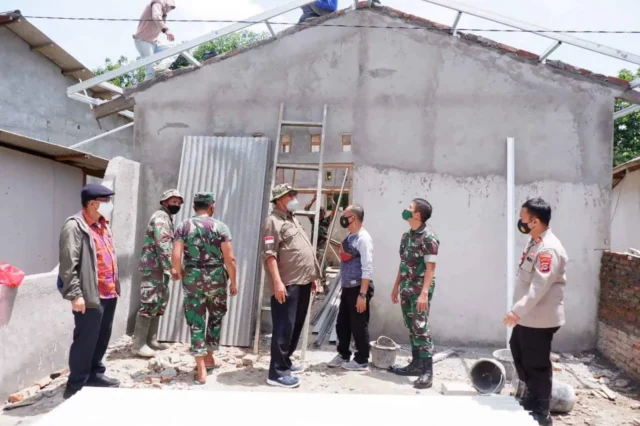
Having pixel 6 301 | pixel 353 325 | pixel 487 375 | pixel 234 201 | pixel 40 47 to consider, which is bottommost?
pixel 487 375

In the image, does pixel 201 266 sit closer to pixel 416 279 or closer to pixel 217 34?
pixel 416 279

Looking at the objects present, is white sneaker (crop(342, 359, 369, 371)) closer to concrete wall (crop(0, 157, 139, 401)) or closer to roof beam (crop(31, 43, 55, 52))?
concrete wall (crop(0, 157, 139, 401))

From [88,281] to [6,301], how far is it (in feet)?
2.61

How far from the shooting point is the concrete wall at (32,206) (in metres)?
6.63

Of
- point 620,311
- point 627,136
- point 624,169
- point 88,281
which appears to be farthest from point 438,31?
point 627,136

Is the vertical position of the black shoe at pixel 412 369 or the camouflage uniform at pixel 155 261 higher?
the camouflage uniform at pixel 155 261

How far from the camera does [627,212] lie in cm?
1032

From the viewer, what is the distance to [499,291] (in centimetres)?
562

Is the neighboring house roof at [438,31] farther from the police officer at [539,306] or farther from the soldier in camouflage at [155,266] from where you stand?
the police officer at [539,306]

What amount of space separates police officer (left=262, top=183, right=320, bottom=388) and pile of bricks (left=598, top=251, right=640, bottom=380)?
3.36 metres

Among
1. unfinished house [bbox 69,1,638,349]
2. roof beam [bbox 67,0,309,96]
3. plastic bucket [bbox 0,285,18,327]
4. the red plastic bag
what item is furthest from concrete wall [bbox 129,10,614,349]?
plastic bucket [bbox 0,285,18,327]

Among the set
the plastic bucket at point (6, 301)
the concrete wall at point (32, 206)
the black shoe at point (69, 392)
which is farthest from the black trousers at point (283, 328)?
the concrete wall at point (32, 206)

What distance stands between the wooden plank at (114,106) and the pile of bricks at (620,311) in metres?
6.22

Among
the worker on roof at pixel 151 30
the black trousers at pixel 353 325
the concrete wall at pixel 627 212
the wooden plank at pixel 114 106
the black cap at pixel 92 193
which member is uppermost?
the worker on roof at pixel 151 30
